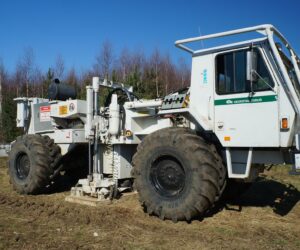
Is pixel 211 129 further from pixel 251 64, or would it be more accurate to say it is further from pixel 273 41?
pixel 273 41

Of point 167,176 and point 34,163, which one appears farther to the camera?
point 34,163

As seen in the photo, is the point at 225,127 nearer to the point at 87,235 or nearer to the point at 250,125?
the point at 250,125

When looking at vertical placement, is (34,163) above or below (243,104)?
below

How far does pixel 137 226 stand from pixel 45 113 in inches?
186

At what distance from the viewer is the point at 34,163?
8.43 m

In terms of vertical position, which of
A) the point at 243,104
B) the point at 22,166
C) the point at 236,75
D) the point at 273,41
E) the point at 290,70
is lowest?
the point at 22,166

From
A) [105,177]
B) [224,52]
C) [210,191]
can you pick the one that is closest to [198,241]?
[210,191]

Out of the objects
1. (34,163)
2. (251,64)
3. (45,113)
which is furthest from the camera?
(45,113)

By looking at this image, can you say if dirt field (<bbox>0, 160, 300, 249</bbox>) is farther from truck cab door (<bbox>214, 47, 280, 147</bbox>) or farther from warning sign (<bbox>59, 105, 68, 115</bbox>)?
warning sign (<bbox>59, 105, 68, 115</bbox>)

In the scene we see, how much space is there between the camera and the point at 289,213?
21.8ft

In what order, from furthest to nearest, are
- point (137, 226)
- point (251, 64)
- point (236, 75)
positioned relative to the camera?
point (236, 75) < point (137, 226) < point (251, 64)

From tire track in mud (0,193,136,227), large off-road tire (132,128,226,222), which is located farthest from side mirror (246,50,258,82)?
tire track in mud (0,193,136,227)


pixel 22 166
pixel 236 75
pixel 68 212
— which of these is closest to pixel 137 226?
pixel 68 212

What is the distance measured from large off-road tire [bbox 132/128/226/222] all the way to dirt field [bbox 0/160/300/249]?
0.26 metres
